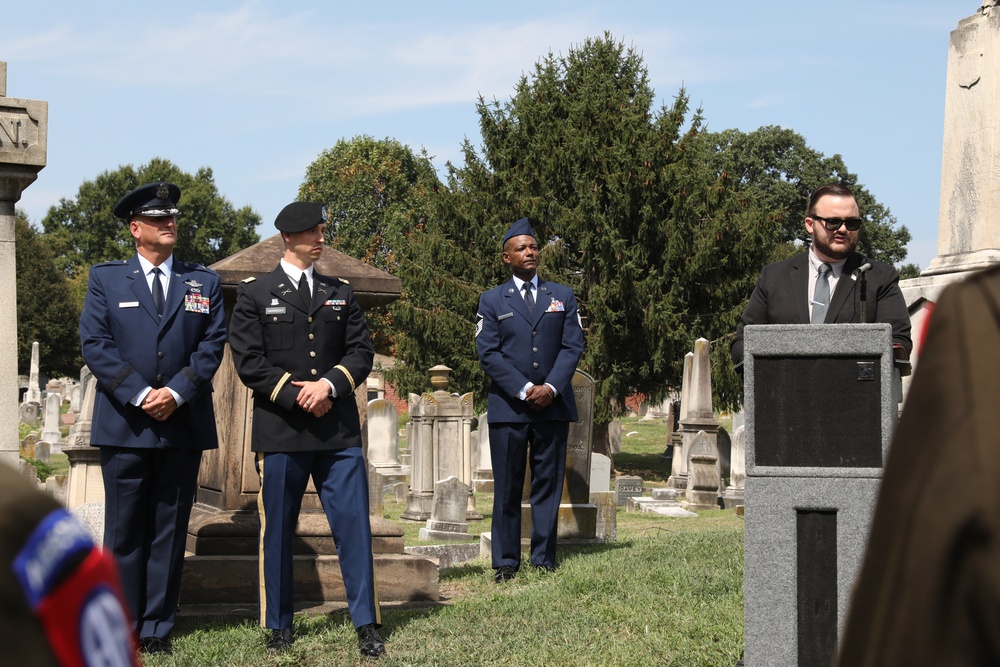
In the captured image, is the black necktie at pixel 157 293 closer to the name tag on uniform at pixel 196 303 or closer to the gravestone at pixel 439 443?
the name tag on uniform at pixel 196 303

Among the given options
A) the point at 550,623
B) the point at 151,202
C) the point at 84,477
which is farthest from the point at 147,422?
the point at 84,477

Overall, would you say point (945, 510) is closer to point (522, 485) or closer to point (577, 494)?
point (522, 485)

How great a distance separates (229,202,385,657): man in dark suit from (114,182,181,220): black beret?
0.55 m

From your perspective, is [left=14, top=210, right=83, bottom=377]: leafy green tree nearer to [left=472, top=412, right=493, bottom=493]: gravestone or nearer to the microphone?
[left=472, top=412, right=493, bottom=493]: gravestone

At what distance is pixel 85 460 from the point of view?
415 inches

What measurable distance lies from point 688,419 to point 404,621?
13.0 m

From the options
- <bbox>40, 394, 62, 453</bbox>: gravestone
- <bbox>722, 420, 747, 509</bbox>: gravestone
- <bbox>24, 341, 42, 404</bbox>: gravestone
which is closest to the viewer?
<bbox>722, 420, 747, 509</bbox>: gravestone

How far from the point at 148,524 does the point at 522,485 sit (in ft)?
9.72

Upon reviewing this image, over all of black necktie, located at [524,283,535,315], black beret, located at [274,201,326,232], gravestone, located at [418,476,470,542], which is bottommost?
gravestone, located at [418,476,470,542]

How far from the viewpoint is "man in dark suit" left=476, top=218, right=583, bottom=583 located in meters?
8.22

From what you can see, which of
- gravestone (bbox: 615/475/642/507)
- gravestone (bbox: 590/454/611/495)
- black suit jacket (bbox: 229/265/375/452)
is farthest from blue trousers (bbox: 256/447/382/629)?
gravestone (bbox: 615/475/642/507)

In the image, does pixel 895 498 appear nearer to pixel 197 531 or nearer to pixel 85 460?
pixel 197 531

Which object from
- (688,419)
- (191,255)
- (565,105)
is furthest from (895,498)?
(191,255)

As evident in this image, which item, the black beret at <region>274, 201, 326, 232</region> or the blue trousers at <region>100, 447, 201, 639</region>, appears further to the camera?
the black beret at <region>274, 201, 326, 232</region>
